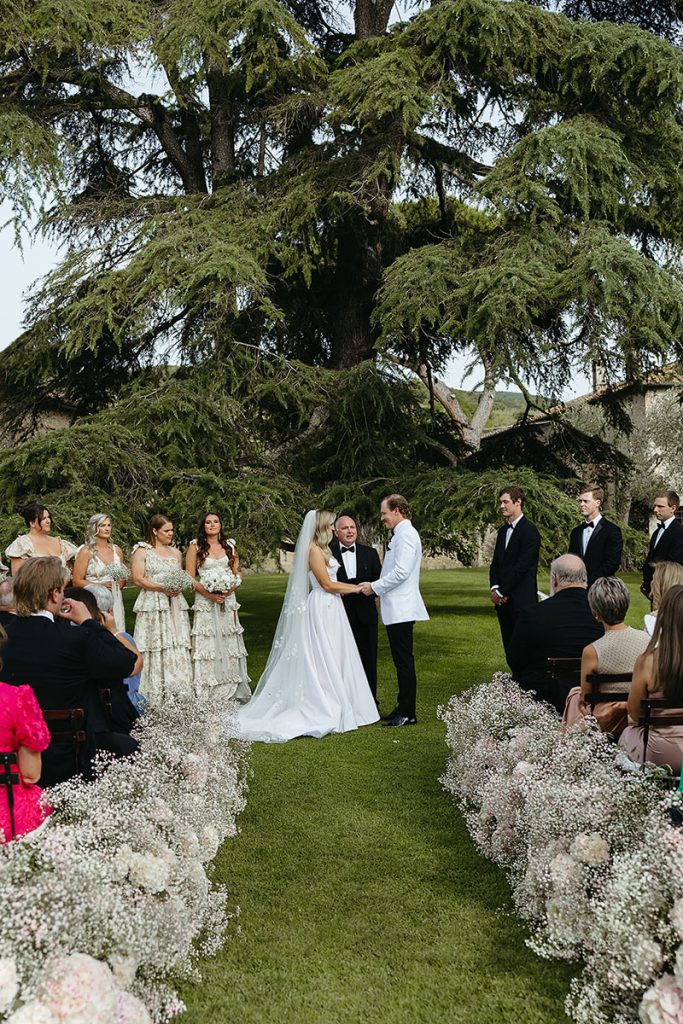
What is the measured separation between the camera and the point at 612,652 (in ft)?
17.9

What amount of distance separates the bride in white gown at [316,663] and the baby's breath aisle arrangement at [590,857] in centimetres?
305

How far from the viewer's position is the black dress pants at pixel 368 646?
9969 mm

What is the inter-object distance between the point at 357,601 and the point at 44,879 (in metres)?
6.43

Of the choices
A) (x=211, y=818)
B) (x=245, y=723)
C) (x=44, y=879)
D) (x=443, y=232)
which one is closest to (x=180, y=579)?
→ (x=245, y=723)

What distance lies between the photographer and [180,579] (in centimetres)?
973

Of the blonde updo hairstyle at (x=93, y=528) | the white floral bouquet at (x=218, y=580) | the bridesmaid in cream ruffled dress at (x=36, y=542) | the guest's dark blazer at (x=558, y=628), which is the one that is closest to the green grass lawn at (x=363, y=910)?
the guest's dark blazer at (x=558, y=628)

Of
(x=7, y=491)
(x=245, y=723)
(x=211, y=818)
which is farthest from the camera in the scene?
(x=7, y=491)

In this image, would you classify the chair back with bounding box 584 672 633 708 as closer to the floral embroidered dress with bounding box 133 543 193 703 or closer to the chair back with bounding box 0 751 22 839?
the chair back with bounding box 0 751 22 839

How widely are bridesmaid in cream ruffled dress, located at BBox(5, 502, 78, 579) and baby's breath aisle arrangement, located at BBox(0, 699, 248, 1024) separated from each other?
439 centimetres

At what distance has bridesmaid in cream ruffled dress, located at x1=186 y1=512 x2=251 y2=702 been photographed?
1025 centimetres

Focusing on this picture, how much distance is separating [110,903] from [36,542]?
6.32 metres

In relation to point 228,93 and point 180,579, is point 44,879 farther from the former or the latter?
point 228,93

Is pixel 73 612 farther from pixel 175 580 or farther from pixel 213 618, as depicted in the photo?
pixel 213 618

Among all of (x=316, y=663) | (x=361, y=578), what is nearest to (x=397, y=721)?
(x=316, y=663)
